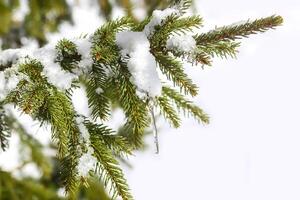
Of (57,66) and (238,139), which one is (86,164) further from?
(238,139)

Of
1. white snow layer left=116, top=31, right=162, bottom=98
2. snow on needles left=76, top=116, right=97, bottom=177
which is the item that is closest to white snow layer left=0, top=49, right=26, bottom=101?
snow on needles left=76, top=116, right=97, bottom=177

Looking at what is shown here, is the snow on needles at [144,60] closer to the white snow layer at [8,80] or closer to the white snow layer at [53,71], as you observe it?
the white snow layer at [53,71]

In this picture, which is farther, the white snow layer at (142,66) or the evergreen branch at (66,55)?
the evergreen branch at (66,55)

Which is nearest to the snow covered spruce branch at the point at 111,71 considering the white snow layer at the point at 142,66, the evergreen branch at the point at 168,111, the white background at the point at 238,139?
the white snow layer at the point at 142,66

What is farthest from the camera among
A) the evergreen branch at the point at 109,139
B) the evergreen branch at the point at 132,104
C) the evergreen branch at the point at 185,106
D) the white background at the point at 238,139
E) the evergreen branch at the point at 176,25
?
the white background at the point at 238,139

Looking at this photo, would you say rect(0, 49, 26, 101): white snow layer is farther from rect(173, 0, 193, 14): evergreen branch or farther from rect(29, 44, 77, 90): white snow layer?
rect(173, 0, 193, 14): evergreen branch

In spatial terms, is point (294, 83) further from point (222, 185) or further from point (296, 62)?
point (222, 185)

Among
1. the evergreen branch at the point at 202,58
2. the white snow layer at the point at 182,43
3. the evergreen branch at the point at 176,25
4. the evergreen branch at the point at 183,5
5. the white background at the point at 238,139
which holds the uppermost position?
the white background at the point at 238,139
